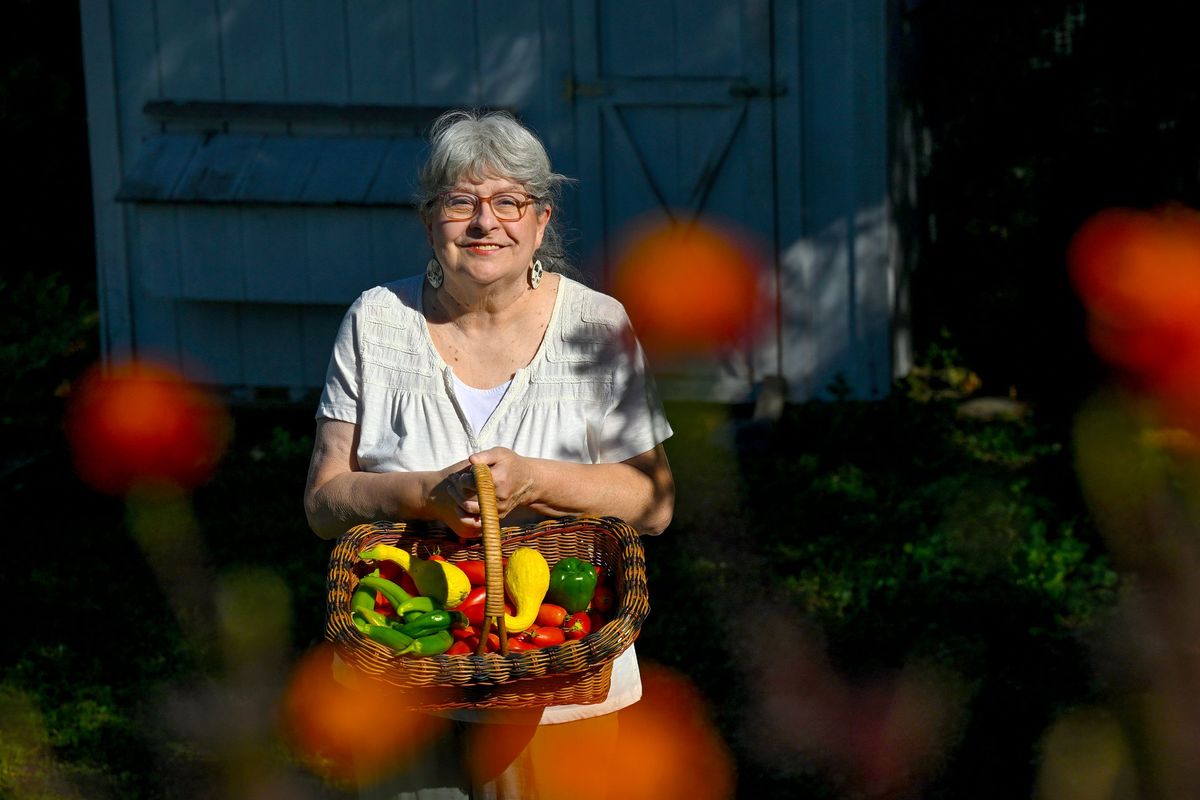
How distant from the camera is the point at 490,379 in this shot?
327cm

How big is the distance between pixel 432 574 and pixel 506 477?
234mm

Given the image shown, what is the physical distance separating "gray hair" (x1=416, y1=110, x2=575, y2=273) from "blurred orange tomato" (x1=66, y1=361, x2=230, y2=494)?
4.22 meters

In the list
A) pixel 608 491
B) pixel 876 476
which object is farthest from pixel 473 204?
pixel 876 476

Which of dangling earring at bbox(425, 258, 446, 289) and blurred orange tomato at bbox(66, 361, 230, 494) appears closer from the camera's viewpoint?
dangling earring at bbox(425, 258, 446, 289)

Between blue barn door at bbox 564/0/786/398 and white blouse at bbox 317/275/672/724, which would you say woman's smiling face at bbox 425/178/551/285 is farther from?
blue barn door at bbox 564/0/786/398

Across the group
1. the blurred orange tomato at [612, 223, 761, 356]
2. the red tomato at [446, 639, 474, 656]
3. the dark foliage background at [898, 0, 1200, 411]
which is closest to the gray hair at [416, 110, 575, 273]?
the red tomato at [446, 639, 474, 656]

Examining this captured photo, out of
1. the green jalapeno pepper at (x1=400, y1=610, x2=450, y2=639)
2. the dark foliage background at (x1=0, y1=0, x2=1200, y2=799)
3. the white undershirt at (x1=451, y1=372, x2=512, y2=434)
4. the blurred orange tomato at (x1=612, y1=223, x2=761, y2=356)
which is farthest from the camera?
the blurred orange tomato at (x1=612, y1=223, x2=761, y2=356)

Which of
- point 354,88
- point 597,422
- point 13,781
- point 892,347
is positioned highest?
point 354,88

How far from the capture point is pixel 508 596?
10.0ft

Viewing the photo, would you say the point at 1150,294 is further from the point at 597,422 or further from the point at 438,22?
the point at 597,422

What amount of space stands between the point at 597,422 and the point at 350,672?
2.25 feet

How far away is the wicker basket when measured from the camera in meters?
2.78

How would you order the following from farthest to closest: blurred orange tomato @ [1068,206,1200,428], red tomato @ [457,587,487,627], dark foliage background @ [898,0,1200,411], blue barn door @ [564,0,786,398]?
blue barn door @ [564,0,786,398] < blurred orange tomato @ [1068,206,1200,428] < dark foliage background @ [898,0,1200,411] < red tomato @ [457,587,487,627]

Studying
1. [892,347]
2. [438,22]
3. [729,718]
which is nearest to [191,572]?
[729,718]
